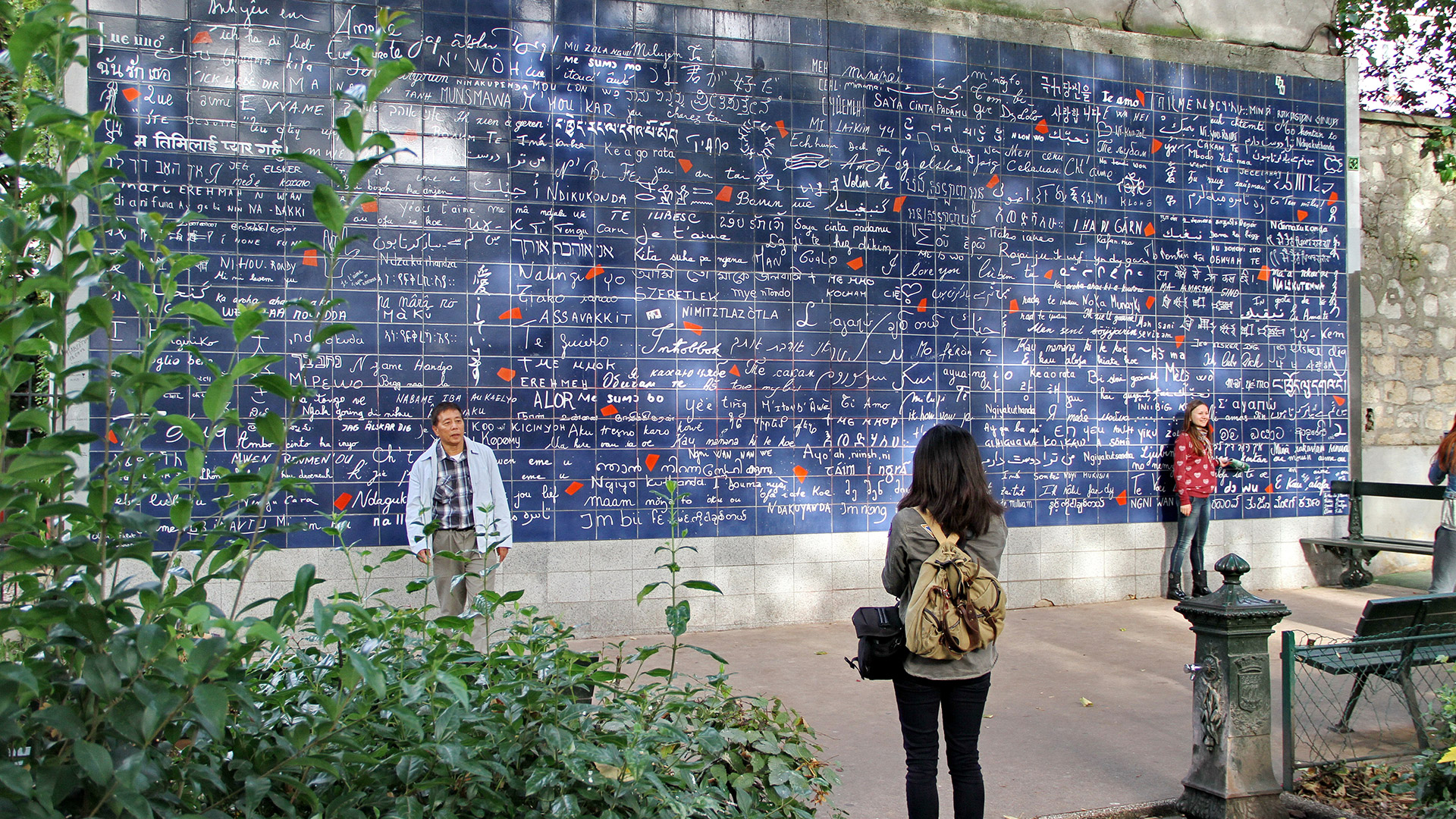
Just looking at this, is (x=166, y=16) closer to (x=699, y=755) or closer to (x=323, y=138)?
(x=323, y=138)

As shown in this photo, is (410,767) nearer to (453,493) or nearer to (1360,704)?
(453,493)

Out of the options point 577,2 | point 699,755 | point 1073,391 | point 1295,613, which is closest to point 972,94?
point 1073,391

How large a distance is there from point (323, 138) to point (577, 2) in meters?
2.07

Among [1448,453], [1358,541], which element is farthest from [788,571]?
[1358,541]

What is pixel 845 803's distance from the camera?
4086 millimetres

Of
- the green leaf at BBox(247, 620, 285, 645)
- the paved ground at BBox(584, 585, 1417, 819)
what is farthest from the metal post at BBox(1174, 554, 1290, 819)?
the green leaf at BBox(247, 620, 285, 645)

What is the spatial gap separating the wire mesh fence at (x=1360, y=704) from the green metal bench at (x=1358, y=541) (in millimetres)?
3810

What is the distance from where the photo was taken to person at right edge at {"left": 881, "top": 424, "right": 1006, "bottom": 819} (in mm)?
3365

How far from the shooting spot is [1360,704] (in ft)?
17.9

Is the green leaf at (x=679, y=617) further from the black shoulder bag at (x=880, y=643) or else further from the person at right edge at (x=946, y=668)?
the person at right edge at (x=946, y=668)

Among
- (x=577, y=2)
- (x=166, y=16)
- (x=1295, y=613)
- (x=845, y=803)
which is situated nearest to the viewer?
(x=845, y=803)

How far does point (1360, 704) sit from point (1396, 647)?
0.99 meters

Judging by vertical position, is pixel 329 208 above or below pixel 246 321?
above

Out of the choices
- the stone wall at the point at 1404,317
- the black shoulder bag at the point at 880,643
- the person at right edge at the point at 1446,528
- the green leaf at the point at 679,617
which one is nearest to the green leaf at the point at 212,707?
the green leaf at the point at 679,617
